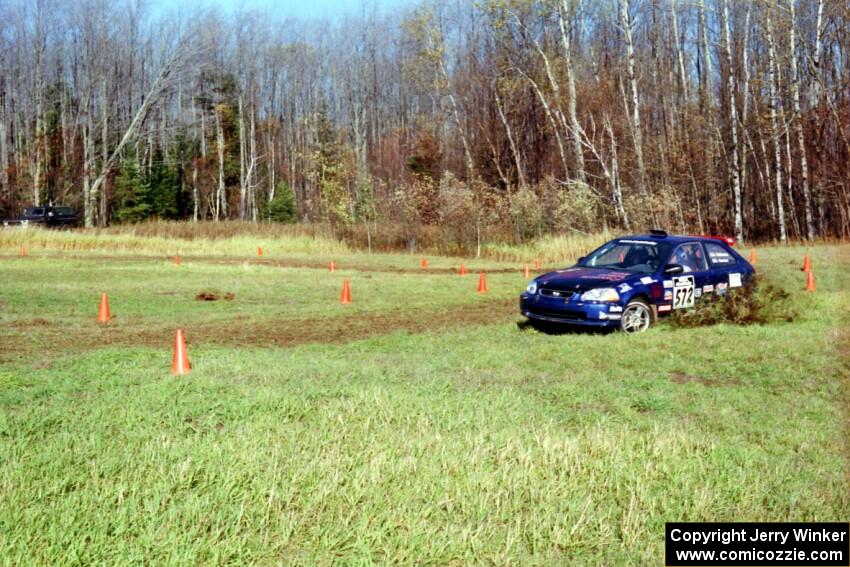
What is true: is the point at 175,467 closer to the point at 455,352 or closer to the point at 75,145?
the point at 455,352

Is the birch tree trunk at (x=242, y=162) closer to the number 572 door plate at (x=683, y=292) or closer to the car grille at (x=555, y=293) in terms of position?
the car grille at (x=555, y=293)

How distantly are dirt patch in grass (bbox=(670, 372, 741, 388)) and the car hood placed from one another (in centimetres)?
330

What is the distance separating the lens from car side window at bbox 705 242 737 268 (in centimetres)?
1418

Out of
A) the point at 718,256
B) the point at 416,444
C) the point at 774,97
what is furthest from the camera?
the point at 774,97

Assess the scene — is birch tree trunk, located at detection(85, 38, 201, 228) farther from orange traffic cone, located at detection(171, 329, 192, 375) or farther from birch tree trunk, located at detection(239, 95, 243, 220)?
orange traffic cone, located at detection(171, 329, 192, 375)

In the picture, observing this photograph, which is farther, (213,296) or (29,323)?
(213,296)

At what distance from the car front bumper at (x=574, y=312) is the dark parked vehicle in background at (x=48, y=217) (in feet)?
152

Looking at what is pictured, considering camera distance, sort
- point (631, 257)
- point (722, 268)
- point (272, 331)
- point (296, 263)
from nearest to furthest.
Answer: point (631, 257)
point (722, 268)
point (272, 331)
point (296, 263)

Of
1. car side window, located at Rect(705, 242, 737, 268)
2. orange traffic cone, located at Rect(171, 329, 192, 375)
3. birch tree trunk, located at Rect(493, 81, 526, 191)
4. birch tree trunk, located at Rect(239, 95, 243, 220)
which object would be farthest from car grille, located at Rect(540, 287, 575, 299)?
birch tree trunk, located at Rect(239, 95, 243, 220)

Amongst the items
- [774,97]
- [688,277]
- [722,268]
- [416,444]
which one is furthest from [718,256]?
[774,97]

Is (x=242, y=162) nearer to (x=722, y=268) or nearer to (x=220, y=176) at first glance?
(x=220, y=176)

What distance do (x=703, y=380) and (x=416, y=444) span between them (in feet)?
15.1

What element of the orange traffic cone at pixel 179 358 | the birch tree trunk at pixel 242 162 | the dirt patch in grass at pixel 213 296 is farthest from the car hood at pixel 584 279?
the birch tree trunk at pixel 242 162

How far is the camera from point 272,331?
48.5 ft
